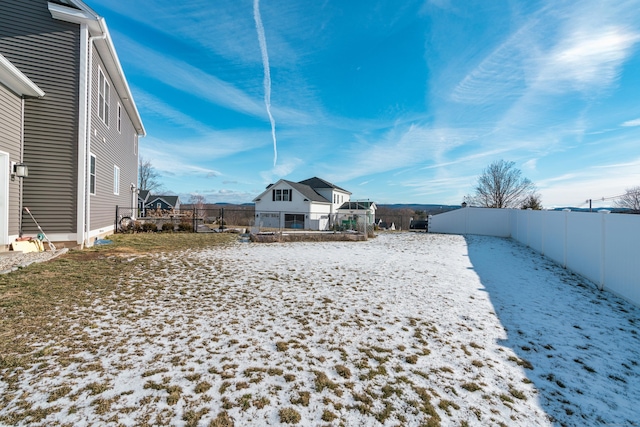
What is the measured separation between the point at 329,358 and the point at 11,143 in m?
8.84

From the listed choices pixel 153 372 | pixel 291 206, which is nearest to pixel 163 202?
pixel 291 206

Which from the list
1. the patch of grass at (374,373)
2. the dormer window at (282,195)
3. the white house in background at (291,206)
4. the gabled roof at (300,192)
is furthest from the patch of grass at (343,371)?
the dormer window at (282,195)

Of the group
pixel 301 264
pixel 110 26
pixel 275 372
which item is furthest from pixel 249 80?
pixel 275 372

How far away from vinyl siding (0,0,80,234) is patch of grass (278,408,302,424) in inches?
334

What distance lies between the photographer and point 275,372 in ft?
8.96

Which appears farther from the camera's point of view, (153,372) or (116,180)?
(116,180)

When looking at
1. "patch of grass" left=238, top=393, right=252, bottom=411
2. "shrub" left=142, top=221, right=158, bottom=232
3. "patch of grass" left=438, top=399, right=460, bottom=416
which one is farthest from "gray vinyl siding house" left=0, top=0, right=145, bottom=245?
"patch of grass" left=438, top=399, right=460, bottom=416

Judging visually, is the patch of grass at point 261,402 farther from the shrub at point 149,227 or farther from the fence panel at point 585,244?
the shrub at point 149,227

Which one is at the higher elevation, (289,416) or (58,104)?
(58,104)

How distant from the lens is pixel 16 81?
639 centimetres

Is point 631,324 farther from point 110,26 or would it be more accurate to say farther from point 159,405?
point 110,26

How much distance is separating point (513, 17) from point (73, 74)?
12.1 meters

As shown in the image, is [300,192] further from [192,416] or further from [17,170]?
[192,416]

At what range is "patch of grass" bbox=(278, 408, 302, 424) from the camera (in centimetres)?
212
